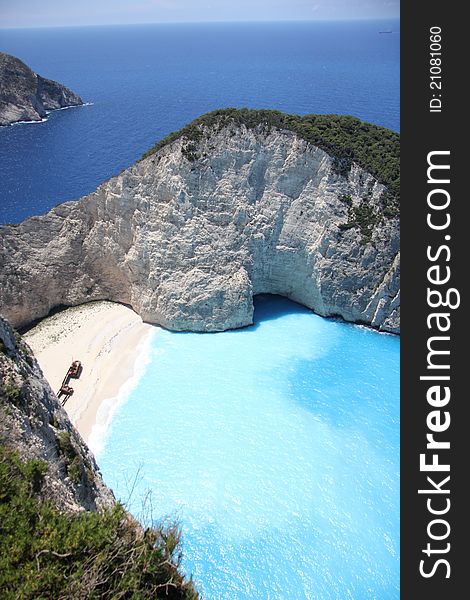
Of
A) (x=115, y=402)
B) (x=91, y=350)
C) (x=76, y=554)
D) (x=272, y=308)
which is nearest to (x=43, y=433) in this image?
(x=76, y=554)

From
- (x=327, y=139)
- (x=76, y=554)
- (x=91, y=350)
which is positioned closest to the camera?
(x=76, y=554)

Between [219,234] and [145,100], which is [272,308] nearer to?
[219,234]

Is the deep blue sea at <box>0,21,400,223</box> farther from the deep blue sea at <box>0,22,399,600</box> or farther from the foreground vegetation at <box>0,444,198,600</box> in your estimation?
the foreground vegetation at <box>0,444,198,600</box>

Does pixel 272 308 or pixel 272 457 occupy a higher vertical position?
pixel 272 308

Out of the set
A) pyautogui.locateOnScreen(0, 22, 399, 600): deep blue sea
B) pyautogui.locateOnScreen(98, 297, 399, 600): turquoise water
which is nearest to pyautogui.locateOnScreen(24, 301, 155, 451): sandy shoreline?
pyautogui.locateOnScreen(0, 22, 399, 600): deep blue sea

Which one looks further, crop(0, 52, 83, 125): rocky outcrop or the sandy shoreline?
crop(0, 52, 83, 125): rocky outcrop

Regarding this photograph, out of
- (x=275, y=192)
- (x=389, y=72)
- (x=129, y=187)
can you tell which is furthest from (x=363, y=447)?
(x=389, y=72)

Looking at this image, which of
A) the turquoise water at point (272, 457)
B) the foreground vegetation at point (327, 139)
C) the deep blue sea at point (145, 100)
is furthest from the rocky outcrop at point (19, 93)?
the turquoise water at point (272, 457)
